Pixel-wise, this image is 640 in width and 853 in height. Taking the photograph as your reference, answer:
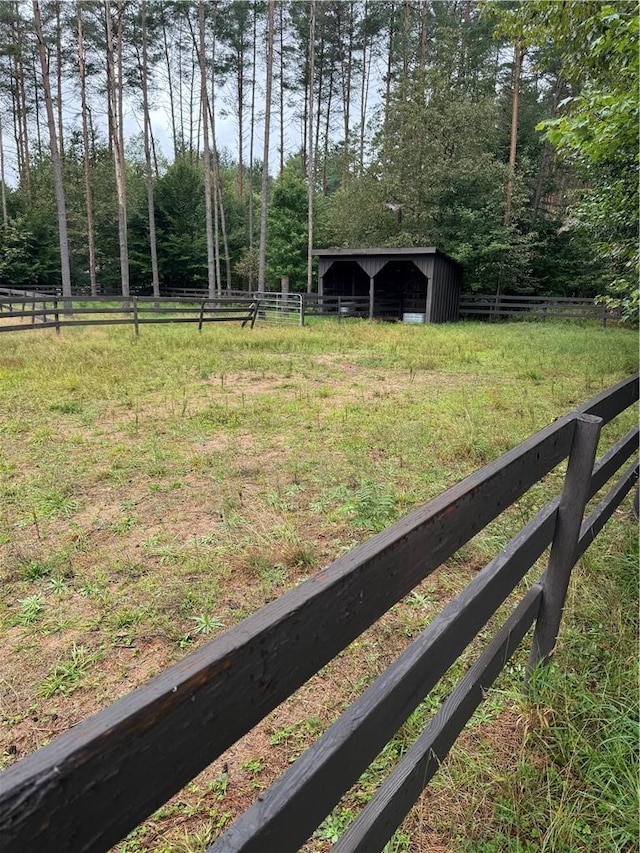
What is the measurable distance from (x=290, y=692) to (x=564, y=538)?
1604 mm

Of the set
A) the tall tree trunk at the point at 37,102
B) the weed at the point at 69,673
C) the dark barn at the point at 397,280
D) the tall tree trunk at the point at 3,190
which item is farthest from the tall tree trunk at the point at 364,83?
the weed at the point at 69,673

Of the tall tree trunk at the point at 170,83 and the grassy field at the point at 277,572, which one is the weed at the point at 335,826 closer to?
the grassy field at the point at 277,572

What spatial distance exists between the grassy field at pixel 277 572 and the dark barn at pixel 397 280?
11550 millimetres

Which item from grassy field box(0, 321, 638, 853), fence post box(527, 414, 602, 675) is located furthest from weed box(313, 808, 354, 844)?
fence post box(527, 414, 602, 675)

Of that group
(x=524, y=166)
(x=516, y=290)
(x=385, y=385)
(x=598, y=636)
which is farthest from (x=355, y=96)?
(x=598, y=636)

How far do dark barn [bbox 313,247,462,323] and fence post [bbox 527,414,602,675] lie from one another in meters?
16.4

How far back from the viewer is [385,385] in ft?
25.1

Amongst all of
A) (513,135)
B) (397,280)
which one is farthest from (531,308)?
(513,135)

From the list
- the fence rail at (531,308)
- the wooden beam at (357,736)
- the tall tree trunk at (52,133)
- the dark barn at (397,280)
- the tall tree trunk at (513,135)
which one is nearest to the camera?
the wooden beam at (357,736)

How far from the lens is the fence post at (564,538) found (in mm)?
1983

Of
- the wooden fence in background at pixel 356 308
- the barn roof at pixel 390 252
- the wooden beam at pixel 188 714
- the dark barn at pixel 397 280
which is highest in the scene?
the barn roof at pixel 390 252

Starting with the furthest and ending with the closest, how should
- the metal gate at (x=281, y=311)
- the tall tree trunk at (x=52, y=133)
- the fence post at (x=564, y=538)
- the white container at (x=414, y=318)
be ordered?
the white container at (x=414, y=318), the metal gate at (x=281, y=311), the tall tree trunk at (x=52, y=133), the fence post at (x=564, y=538)

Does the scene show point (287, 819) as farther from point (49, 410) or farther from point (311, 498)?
point (49, 410)

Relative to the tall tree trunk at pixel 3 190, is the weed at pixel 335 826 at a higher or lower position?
lower
